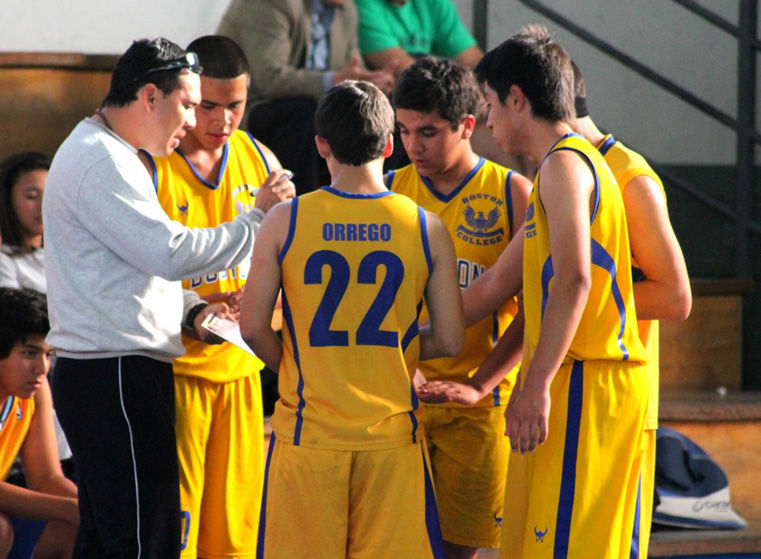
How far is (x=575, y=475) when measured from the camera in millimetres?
2086

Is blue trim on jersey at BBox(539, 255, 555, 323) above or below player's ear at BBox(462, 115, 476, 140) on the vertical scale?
below

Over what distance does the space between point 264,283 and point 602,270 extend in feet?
2.63

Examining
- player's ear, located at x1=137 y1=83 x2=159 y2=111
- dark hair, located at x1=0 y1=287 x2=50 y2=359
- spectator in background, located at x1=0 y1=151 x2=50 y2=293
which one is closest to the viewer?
player's ear, located at x1=137 y1=83 x2=159 y2=111

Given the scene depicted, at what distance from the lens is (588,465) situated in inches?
82.0

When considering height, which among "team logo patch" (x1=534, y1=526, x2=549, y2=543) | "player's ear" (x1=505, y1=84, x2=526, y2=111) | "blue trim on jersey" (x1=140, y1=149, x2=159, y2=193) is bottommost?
"team logo patch" (x1=534, y1=526, x2=549, y2=543)

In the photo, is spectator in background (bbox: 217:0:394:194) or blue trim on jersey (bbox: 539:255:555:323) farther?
spectator in background (bbox: 217:0:394:194)

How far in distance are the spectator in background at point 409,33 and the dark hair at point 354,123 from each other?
2.68 metres

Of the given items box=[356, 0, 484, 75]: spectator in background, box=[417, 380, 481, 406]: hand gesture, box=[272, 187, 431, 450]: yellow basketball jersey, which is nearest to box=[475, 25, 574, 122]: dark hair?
box=[272, 187, 431, 450]: yellow basketball jersey

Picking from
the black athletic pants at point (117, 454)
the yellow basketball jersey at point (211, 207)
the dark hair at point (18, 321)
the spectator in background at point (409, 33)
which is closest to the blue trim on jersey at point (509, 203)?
the yellow basketball jersey at point (211, 207)

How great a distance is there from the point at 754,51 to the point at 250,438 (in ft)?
13.7

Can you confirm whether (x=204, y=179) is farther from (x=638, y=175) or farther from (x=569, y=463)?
(x=569, y=463)

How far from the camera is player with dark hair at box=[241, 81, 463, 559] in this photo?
6.85 feet

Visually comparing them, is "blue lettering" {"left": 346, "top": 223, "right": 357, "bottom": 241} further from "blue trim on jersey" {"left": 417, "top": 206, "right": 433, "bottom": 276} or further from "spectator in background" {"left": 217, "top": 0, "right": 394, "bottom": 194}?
"spectator in background" {"left": 217, "top": 0, "right": 394, "bottom": 194}

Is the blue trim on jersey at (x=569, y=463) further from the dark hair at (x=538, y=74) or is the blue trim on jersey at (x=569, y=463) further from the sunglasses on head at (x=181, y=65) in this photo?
the sunglasses on head at (x=181, y=65)
